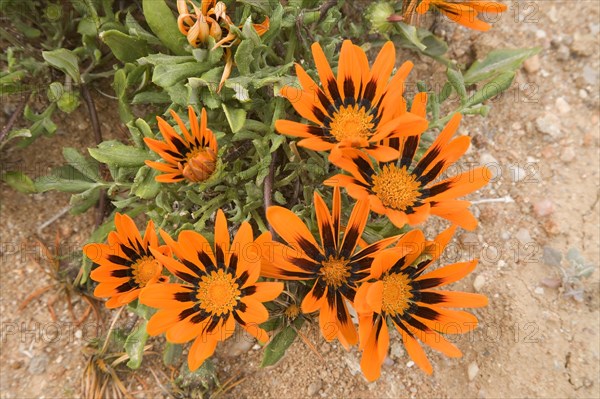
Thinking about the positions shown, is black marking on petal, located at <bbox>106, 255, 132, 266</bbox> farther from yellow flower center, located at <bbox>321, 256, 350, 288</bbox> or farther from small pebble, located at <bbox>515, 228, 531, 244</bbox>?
small pebble, located at <bbox>515, 228, 531, 244</bbox>

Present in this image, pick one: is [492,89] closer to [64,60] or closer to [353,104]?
[353,104]

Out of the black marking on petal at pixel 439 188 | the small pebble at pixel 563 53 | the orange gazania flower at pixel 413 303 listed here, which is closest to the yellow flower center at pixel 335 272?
the orange gazania flower at pixel 413 303

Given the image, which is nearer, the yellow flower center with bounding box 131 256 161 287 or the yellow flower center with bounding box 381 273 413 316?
the yellow flower center with bounding box 381 273 413 316

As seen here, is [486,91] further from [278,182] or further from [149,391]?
[149,391]

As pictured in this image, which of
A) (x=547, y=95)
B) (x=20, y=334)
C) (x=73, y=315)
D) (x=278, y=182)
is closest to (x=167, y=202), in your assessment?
(x=278, y=182)

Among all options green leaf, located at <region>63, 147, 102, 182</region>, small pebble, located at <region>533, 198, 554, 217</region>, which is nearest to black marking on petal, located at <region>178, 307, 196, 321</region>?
green leaf, located at <region>63, 147, 102, 182</region>
